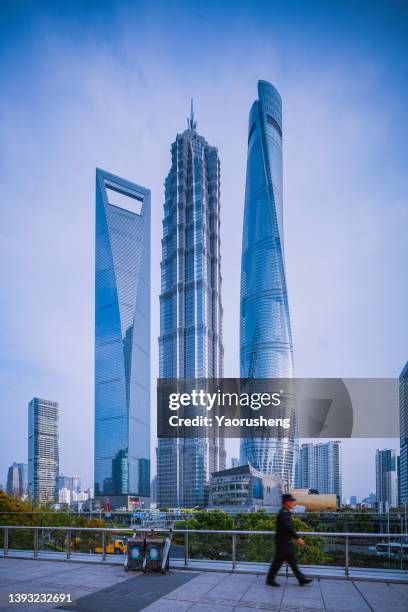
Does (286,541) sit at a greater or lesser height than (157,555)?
greater

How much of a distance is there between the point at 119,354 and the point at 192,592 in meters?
167

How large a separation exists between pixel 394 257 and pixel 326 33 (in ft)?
241

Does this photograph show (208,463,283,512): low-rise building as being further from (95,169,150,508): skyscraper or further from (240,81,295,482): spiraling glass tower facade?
(95,169,150,508): skyscraper

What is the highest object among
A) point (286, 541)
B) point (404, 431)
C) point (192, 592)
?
point (286, 541)

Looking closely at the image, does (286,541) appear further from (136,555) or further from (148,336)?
(148,336)

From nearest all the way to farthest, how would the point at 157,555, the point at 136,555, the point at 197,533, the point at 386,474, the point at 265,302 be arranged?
the point at 157,555 < the point at 136,555 < the point at 197,533 < the point at 265,302 < the point at 386,474

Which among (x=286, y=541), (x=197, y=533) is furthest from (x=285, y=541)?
(x=197, y=533)

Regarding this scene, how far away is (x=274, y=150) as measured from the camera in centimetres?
16362

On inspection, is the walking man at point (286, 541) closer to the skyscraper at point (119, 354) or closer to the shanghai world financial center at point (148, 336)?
the shanghai world financial center at point (148, 336)

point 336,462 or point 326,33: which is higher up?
point 326,33

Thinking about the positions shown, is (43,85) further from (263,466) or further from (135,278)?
(135,278)

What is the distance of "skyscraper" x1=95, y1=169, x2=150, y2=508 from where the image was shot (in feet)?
576

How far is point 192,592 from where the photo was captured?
976cm

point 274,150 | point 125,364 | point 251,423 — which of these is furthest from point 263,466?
point 274,150
